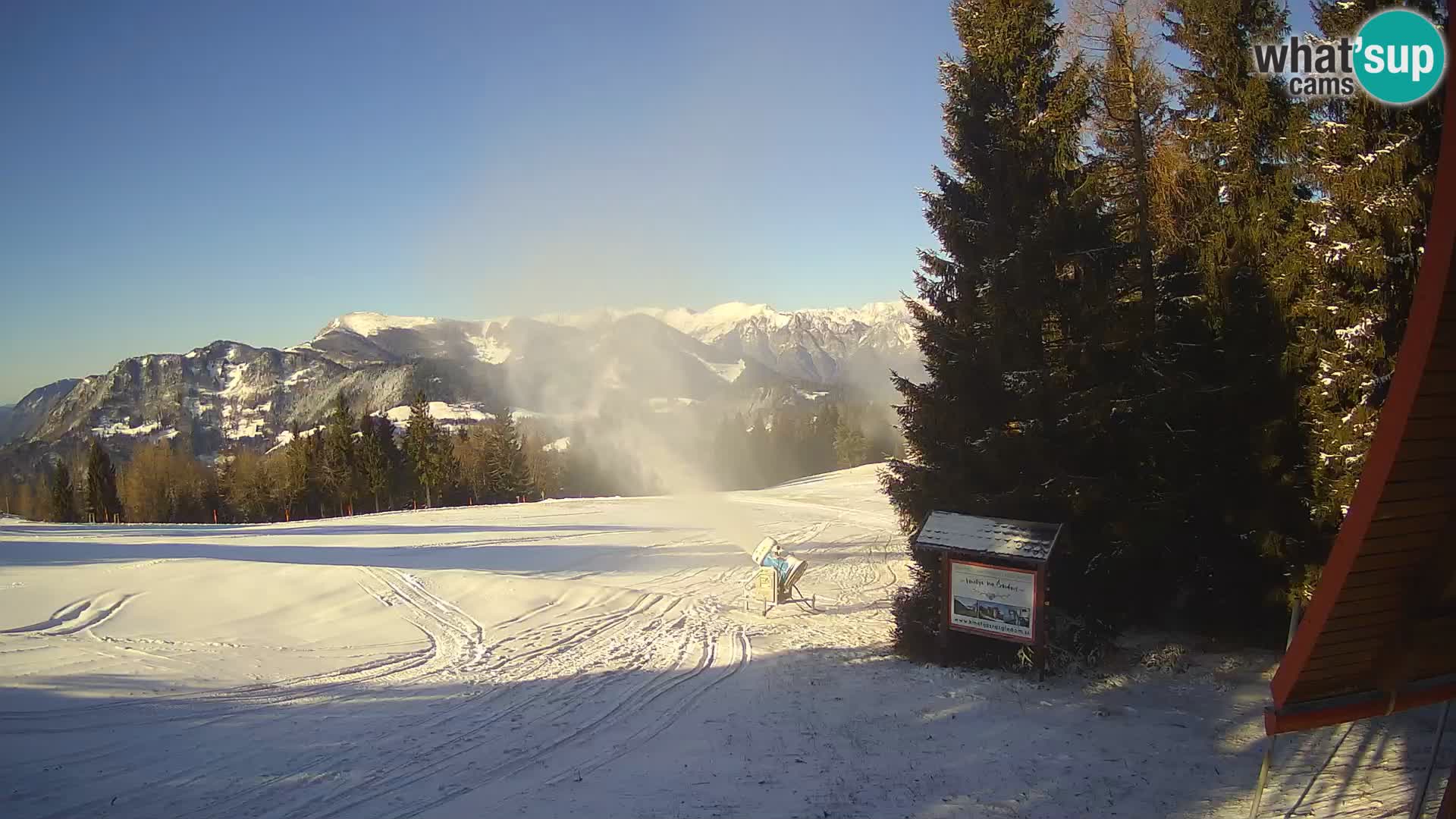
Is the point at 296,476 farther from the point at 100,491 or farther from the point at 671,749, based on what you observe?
the point at 671,749

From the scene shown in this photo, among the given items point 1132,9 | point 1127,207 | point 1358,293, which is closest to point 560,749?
point 1358,293

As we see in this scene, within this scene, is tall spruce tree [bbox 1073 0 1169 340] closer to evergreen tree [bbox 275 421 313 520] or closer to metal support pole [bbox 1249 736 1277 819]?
metal support pole [bbox 1249 736 1277 819]

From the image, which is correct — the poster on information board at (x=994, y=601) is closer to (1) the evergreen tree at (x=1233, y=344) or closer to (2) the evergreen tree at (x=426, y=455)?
(1) the evergreen tree at (x=1233, y=344)

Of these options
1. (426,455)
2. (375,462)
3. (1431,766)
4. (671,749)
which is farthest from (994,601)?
(375,462)

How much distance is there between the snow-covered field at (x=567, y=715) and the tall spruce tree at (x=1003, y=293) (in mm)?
3158

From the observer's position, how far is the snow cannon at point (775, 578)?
1980 cm

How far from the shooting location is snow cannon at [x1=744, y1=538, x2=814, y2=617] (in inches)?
779

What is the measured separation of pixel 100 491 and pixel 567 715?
8411cm

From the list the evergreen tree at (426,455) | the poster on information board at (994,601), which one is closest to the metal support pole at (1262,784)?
the poster on information board at (994,601)

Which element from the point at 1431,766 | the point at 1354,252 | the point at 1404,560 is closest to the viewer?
the point at 1404,560

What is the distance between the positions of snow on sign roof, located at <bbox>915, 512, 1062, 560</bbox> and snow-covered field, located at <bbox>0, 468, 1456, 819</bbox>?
223cm

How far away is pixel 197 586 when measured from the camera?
19.3 metres

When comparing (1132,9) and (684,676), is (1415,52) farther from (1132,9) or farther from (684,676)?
(684,676)

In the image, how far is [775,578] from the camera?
65.0 feet
